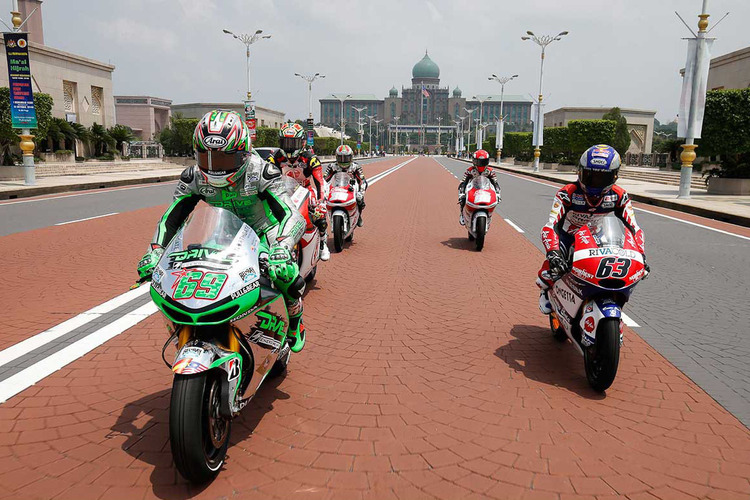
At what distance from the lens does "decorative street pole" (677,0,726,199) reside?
21.2 metres

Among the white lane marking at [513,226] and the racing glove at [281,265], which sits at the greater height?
the racing glove at [281,265]

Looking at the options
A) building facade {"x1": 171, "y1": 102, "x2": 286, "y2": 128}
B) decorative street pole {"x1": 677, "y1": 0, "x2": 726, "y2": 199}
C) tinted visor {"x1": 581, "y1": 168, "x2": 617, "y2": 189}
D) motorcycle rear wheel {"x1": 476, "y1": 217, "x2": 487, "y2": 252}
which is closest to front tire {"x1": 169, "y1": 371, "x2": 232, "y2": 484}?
tinted visor {"x1": 581, "y1": 168, "x2": 617, "y2": 189}

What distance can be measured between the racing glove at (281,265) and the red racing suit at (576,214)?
7.16 ft

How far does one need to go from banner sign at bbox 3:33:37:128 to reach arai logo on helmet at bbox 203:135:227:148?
23.3 m

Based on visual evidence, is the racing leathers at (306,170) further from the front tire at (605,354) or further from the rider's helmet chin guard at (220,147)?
the front tire at (605,354)

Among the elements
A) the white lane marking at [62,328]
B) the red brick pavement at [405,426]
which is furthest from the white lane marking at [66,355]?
the white lane marking at [62,328]

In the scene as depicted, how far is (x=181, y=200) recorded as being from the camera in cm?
387

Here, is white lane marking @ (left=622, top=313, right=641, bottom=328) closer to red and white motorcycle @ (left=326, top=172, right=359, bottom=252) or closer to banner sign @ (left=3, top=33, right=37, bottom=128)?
red and white motorcycle @ (left=326, top=172, right=359, bottom=252)

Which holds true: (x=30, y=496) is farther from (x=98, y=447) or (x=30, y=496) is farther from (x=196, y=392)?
(x=196, y=392)

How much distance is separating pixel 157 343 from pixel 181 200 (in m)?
1.94

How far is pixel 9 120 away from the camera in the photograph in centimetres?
2598

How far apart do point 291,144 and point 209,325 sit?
19.3ft

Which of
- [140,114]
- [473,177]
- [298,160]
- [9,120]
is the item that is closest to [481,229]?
[473,177]

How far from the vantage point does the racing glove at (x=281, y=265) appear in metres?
3.41
